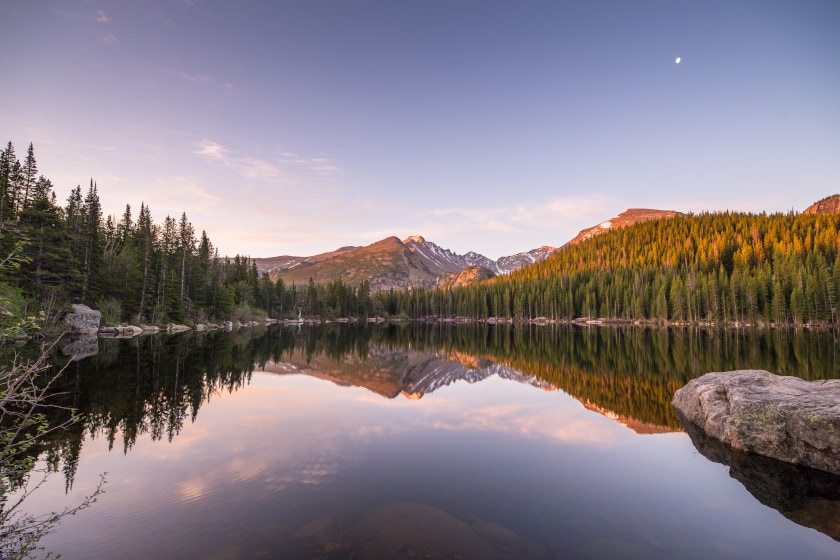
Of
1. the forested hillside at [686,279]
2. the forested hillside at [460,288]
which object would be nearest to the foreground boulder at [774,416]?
the forested hillside at [460,288]

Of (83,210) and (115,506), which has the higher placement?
(83,210)

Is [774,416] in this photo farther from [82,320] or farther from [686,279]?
[686,279]

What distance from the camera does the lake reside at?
24.9 feet

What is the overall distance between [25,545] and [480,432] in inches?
517

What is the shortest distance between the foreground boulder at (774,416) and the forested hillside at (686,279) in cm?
9243

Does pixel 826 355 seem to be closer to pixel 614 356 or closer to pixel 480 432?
pixel 614 356

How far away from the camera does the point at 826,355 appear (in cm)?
3441

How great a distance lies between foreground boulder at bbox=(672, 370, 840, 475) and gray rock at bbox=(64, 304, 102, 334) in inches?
2366

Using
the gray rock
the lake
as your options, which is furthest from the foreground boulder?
the gray rock

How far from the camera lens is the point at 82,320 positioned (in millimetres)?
48781

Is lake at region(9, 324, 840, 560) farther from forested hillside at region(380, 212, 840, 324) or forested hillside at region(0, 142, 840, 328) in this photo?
forested hillside at region(380, 212, 840, 324)

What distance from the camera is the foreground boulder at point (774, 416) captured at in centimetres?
1074

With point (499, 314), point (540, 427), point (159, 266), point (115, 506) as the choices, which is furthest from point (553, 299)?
point (115, 506)

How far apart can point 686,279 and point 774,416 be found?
385 feet
